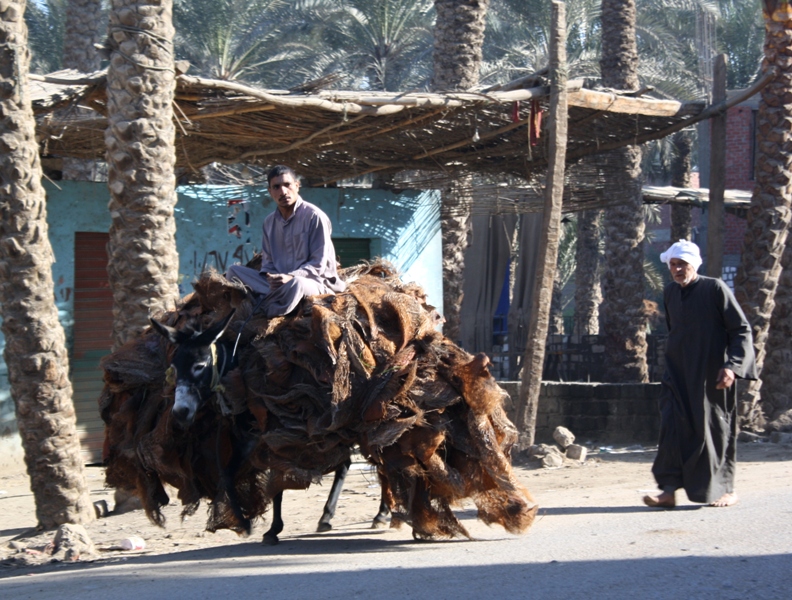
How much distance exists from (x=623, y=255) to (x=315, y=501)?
8.91 m

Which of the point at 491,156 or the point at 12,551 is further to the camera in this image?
the point at 491,156

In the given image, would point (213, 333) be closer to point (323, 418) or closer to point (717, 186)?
point (323, 418)

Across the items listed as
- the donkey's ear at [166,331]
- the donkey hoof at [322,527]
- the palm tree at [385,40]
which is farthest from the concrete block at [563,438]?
the palm tree at [385,40]

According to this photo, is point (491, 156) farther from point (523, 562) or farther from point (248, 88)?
point (523, 562)

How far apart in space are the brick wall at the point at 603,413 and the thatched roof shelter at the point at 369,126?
301 cm

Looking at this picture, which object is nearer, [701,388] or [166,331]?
[166,331]

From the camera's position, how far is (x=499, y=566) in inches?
205

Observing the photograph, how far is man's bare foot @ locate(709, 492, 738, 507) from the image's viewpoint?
22.6 ft

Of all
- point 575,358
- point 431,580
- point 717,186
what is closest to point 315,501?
point 431,580

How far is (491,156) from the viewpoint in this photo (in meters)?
12.6

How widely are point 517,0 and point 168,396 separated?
79.7 feet

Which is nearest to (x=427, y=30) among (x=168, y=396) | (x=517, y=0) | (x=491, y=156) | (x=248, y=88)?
(x=517, y=0)

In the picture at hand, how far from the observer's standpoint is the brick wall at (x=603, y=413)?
1280 cm

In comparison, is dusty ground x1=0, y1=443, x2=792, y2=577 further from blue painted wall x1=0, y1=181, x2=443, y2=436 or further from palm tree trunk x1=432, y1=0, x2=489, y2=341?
palm tree trunk x1=432, y1=0, x2=489, y2=341
